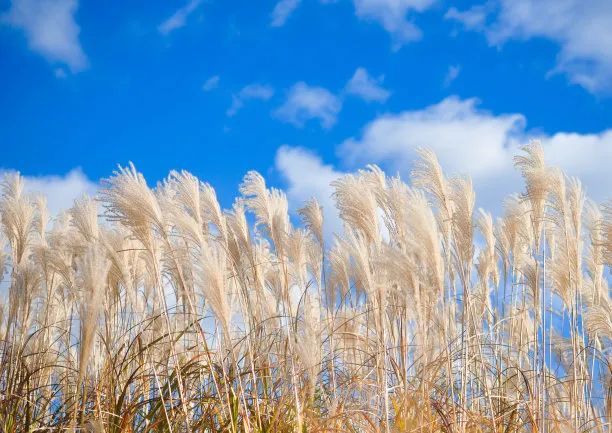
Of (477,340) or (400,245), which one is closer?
(400,245)

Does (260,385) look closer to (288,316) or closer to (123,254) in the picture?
(288,316)

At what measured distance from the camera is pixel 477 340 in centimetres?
514

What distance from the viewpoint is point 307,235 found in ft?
19.2


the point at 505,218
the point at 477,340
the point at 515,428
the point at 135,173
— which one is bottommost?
the point at 515,428

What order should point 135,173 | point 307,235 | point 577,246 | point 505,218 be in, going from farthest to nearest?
1. point 505,218
2. point 307,235
3. point 577,246
4. point 135,173

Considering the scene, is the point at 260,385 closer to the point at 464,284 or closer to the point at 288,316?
the point at 288,316

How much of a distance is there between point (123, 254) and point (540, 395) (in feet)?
10.2

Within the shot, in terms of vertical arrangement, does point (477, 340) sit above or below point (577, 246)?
below

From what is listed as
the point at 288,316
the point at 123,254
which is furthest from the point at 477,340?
the point at 123,254

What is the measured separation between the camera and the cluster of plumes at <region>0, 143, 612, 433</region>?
414cm

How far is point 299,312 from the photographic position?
17.2 ft

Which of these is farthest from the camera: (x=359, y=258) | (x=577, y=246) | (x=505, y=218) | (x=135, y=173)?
(x=505, y=218)

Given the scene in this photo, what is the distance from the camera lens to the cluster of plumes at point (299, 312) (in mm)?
4137

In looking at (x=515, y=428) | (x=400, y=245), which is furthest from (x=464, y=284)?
(x=515, y=428)
